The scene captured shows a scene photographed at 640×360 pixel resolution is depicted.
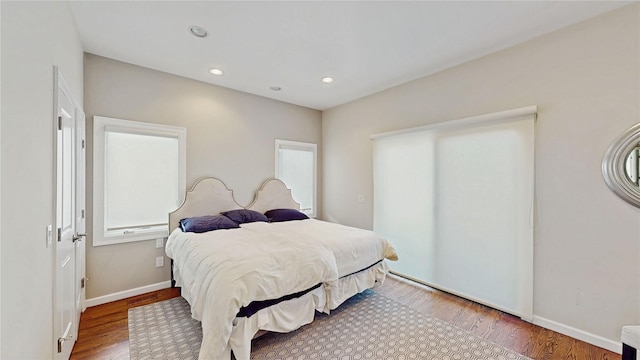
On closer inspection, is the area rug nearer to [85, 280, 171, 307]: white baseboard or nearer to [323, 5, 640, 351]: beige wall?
[85, 280, 171, 307]: white baseboard

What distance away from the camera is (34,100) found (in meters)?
1.30

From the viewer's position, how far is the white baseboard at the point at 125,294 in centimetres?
280

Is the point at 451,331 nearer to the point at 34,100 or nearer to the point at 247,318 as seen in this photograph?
the point at 247,318

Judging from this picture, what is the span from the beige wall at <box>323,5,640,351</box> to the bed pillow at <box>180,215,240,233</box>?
307 cm

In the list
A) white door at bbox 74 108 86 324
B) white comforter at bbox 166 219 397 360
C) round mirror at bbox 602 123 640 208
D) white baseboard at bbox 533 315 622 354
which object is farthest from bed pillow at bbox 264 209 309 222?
round mirror at bbox 602 123 640 208

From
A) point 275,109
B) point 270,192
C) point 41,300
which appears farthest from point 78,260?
point 275,109

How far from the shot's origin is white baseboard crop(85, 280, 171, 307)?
9.18ft

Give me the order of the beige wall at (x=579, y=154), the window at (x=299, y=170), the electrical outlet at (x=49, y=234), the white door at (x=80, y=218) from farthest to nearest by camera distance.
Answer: the window at (x=299, y=170) → the white door at (x=80, y=218) → the beige wall at (x=579, y=154) → the electrical outlet at (x=49, y=234)

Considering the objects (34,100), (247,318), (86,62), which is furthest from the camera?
(86,62)

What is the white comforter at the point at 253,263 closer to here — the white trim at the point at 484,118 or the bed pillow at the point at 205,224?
the bed pillow at the point at 205,224

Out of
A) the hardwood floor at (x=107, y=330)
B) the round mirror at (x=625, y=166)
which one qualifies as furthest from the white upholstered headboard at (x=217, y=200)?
the round mirror at (x=625, y=166)

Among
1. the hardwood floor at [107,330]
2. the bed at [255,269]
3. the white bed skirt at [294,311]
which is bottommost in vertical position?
the hardwood floor at [107,330]

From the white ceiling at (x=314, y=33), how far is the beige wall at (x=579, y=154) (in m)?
0.22

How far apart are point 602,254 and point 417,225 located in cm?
165
